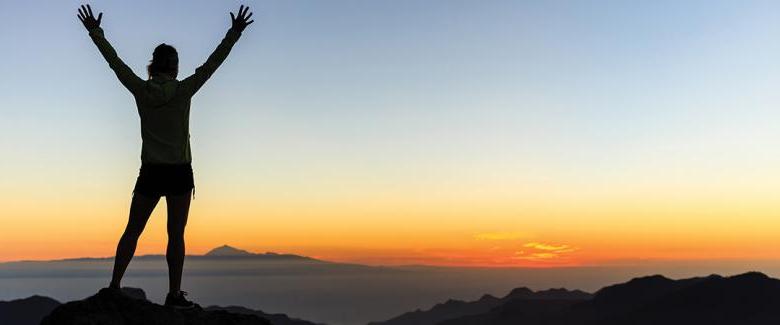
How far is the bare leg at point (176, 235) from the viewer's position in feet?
30.4

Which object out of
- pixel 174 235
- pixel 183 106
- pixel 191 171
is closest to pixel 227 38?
pixel 183 106

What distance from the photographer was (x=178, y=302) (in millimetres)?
9852

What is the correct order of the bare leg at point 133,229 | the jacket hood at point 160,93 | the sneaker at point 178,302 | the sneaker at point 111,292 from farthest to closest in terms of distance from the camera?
the sneaker at point 178,302, the sneaker at point 111,292, the bare leg at point 133,229, the jacket hood at point 160,93

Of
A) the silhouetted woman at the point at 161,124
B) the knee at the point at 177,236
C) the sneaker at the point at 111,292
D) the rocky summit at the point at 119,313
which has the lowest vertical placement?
the rocky summit at the point at 119,313

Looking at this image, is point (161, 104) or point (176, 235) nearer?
point (161, 104)

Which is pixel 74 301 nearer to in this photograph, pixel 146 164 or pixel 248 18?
pixel 146 164

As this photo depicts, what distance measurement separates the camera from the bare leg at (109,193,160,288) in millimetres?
9180

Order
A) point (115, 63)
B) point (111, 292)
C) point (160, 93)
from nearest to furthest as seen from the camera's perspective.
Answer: point (160, 93), point (115, 63), point (111, 292)

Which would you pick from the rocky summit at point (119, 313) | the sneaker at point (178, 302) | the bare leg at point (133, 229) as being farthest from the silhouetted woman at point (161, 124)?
the sneaker at point (178, 302)

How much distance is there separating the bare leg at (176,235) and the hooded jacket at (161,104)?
49cm

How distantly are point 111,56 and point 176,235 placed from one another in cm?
221

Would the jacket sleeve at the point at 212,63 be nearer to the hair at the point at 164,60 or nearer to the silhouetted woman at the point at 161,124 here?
the silhouetted woman at the point at 161,124

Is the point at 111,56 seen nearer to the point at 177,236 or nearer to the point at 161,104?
the point at 161,104

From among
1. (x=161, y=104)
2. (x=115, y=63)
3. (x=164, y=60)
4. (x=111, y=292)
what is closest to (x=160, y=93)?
(x=161, y=104)
